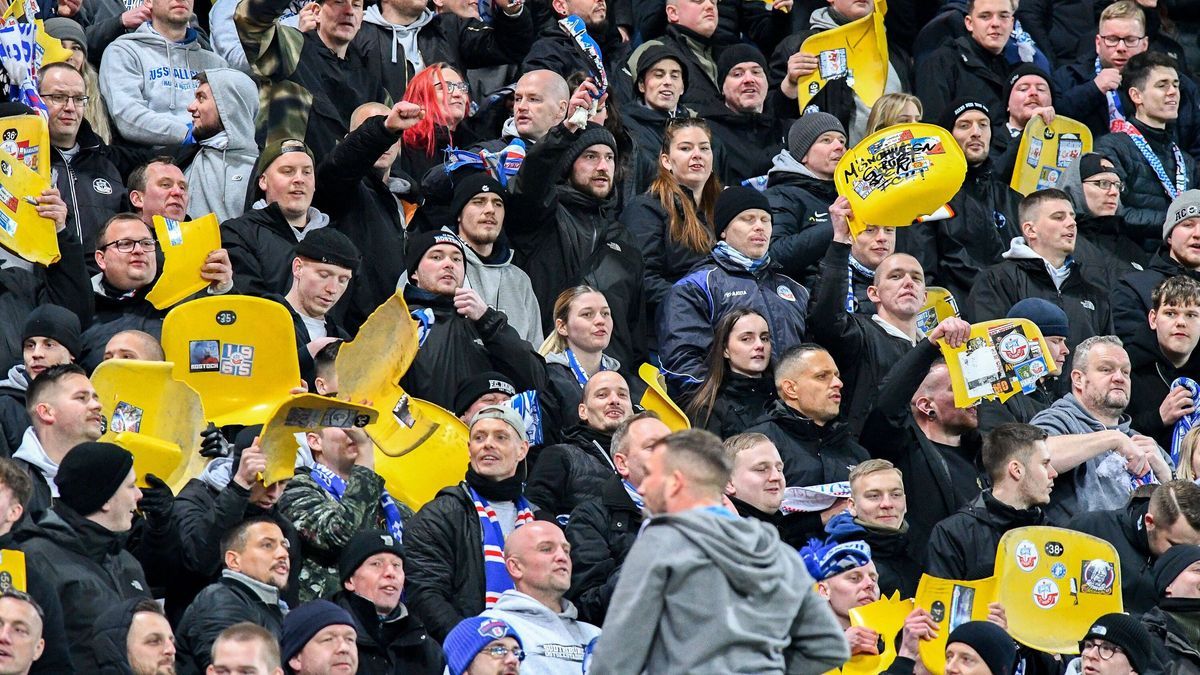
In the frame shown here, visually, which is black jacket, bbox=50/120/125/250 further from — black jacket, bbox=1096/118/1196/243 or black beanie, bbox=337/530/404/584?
black jacket, bbox=1096/118/1196/243

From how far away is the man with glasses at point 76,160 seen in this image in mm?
11031

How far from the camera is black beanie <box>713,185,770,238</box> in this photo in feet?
39.4

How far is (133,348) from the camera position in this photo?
974 cm

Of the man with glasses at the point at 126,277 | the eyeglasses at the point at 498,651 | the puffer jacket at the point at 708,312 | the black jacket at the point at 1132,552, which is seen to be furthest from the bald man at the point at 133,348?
the black jacket at the point at 1132,552

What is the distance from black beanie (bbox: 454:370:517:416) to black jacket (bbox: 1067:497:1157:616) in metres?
2.67

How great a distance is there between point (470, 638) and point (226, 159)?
3.63 metres

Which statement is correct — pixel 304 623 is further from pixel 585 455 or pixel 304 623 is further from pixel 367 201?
pixel 367 201

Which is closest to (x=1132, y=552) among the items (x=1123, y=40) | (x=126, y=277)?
(x=126, y=277)

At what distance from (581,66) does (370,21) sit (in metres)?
1.28

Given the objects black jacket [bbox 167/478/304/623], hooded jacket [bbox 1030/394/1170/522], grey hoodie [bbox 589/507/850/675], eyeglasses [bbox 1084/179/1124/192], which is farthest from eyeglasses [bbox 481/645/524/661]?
eyeglasses [bbox 1084/179/1124/192]

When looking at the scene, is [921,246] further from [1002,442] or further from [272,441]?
[272,441]

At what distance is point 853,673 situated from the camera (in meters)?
9.36

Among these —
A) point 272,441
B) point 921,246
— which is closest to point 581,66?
point 921,246

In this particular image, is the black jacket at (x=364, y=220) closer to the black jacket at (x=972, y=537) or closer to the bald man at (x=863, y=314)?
the bald man at (x=863, y=314)
